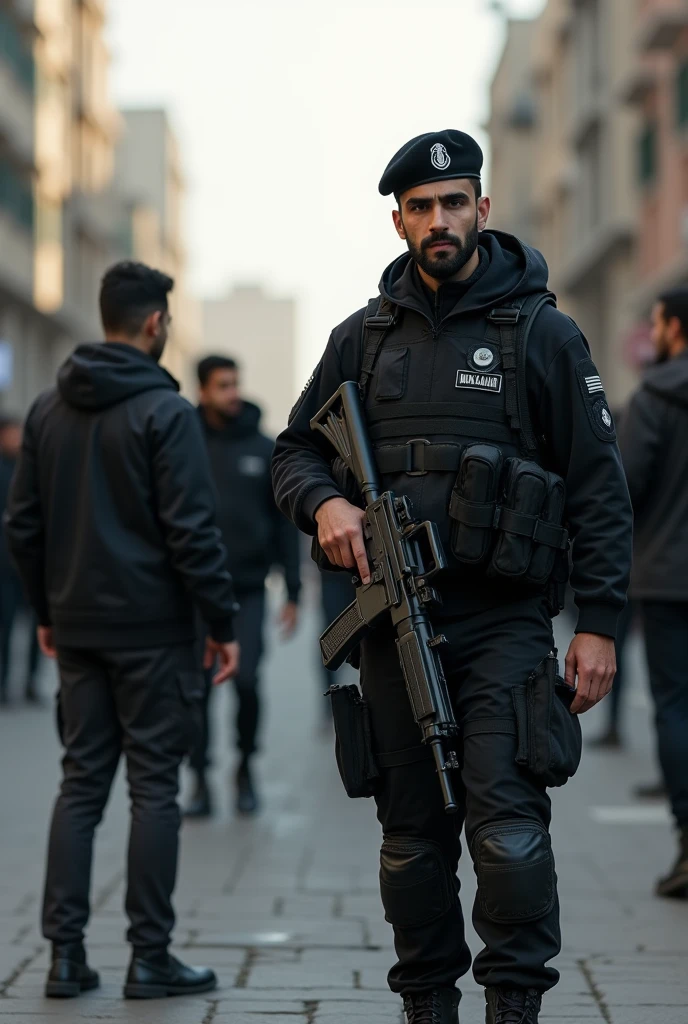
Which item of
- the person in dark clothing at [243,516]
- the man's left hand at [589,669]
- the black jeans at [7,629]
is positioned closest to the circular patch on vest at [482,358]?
the man's left hand at [589,669]

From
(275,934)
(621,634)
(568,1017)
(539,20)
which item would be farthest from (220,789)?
(539,20)

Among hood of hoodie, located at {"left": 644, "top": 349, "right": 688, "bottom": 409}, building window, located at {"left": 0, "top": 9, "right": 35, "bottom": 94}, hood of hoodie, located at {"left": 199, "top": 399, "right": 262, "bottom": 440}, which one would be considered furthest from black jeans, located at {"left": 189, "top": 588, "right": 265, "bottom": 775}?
building window, located at {"left": 0, "top": 9, "right": 35, "bottom": 94}

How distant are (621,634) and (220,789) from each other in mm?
2518

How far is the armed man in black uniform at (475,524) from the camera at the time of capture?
3.83 m

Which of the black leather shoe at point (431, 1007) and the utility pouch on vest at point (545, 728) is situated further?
the black leather shoe at point (431, 1007)

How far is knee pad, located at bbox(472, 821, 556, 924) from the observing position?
368 centimetres

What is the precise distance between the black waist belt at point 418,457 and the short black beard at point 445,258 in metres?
0.38

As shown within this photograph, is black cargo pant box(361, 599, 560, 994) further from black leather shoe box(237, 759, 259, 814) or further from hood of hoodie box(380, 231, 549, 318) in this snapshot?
black leather shoe box(237, 759, 259, 814)

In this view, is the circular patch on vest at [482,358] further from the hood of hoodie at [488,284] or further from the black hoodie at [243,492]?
the black hoodie at [243,492]

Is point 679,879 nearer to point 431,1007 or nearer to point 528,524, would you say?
point 431,1007

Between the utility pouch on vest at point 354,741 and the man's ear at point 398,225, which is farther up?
the man's ear at point 398,225

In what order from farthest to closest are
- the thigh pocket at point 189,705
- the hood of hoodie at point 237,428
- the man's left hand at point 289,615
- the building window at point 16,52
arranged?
the building window at point 16,52, the man's left hand at point 289,615, the hood of hoodie at point 237,428, the thigh pocket at point 189,705

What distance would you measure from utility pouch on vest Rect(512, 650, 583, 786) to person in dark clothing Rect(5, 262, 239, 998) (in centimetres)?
146

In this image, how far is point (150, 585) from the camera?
5.03 metres
